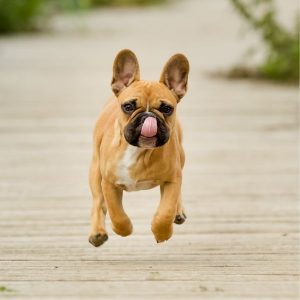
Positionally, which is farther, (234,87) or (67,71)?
(67,71)

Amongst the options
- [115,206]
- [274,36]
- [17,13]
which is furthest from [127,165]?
[17,13]

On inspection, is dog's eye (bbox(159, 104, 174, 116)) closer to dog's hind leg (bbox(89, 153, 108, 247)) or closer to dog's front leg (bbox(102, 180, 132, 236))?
dog's front leg (bbox(102, 180, 132, 236))

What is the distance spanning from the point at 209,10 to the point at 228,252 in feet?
87.9

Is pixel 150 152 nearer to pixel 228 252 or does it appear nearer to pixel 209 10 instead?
pixel 228 252

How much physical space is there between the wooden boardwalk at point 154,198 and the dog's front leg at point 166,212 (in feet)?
0.83

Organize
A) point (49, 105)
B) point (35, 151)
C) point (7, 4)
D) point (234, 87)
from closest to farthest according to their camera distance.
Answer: point (35, 151) → point (49, 105) → point (234, 87) → point (7, 4)

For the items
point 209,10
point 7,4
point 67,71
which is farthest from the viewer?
point 209,10

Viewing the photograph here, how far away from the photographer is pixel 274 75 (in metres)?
15.5

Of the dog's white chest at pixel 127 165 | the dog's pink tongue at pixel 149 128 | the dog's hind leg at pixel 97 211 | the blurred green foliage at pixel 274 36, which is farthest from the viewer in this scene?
the blurred green foliage at pixel 274 36

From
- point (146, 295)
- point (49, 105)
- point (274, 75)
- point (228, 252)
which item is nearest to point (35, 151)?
point (49, 105)

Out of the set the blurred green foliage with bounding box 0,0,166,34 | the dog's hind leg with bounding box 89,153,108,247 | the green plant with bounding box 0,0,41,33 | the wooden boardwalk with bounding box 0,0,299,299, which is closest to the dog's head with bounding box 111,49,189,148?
the dog's hind leg with bounding box 89,153,108,247

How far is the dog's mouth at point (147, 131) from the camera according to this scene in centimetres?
536

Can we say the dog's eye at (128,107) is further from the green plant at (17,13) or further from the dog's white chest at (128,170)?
the green plant at (17,13)

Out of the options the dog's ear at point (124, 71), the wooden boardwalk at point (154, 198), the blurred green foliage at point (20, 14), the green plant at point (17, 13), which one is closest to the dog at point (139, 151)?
the dog's ear at point (124, 71)
